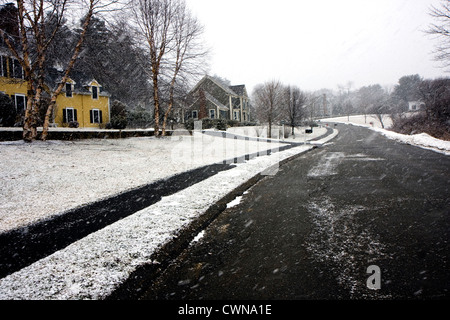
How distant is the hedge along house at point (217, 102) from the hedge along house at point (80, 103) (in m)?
13.5

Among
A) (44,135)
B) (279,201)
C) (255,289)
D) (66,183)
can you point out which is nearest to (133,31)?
(44,135)

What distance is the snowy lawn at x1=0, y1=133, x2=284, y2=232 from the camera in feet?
21.3

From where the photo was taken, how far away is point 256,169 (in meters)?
11.5

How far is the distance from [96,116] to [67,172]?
24.3 meters

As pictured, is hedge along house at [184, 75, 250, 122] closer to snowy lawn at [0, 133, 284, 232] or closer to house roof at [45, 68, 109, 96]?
house roof at [45, 68, 109, 96]

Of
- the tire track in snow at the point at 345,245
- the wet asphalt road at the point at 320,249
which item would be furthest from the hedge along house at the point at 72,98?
the tire track in snow at the point at 345,245

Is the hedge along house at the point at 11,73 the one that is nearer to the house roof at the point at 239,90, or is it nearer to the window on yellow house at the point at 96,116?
the window on yellow house at the point at 96,116

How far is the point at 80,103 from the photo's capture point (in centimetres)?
2928

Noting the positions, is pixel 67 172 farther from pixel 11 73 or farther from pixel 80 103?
pixel 80 103

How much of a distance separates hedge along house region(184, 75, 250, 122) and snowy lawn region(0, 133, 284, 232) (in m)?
28.1
